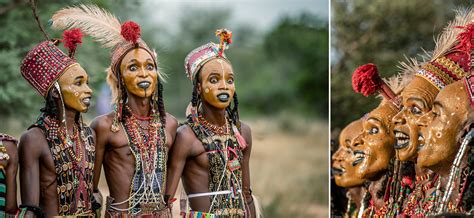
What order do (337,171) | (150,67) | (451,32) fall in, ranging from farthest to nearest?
(337,171)
(451,32)
(150,67)

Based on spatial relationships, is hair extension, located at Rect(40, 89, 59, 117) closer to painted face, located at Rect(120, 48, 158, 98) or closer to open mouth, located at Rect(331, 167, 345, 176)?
painted face, located at Rect(120, 48, 158, 98)

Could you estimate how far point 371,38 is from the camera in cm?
809

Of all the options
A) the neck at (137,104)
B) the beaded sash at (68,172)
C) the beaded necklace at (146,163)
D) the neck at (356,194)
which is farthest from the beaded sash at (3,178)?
the neck at (356,194)

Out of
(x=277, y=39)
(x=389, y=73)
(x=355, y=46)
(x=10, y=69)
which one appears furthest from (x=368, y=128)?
(x=277, y=39)

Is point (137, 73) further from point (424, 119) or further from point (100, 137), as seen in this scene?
point (424, 119)

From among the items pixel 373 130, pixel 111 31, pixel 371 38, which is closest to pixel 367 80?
pixel 373 130

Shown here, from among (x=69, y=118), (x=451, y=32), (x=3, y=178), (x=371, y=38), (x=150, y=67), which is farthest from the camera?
(x=371, y=38)

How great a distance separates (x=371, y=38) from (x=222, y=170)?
10.7ft

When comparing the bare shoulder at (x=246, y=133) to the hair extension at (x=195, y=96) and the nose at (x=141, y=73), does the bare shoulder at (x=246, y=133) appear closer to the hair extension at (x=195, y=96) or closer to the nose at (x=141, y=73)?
the hair extension at (x=195, y=96)

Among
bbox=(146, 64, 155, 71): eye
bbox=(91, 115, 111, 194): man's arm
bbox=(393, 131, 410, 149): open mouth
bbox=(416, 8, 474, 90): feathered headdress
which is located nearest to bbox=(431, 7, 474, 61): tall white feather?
bbox=(416, 8, 474, 90): feathered headdress

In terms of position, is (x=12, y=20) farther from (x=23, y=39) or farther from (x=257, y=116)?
(x=257, y=116)

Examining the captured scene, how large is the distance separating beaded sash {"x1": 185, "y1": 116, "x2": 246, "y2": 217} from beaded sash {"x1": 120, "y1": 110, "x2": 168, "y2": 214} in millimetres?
288

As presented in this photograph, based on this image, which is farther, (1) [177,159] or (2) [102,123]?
(1) [177,159]

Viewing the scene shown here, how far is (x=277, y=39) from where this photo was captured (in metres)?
10.2
